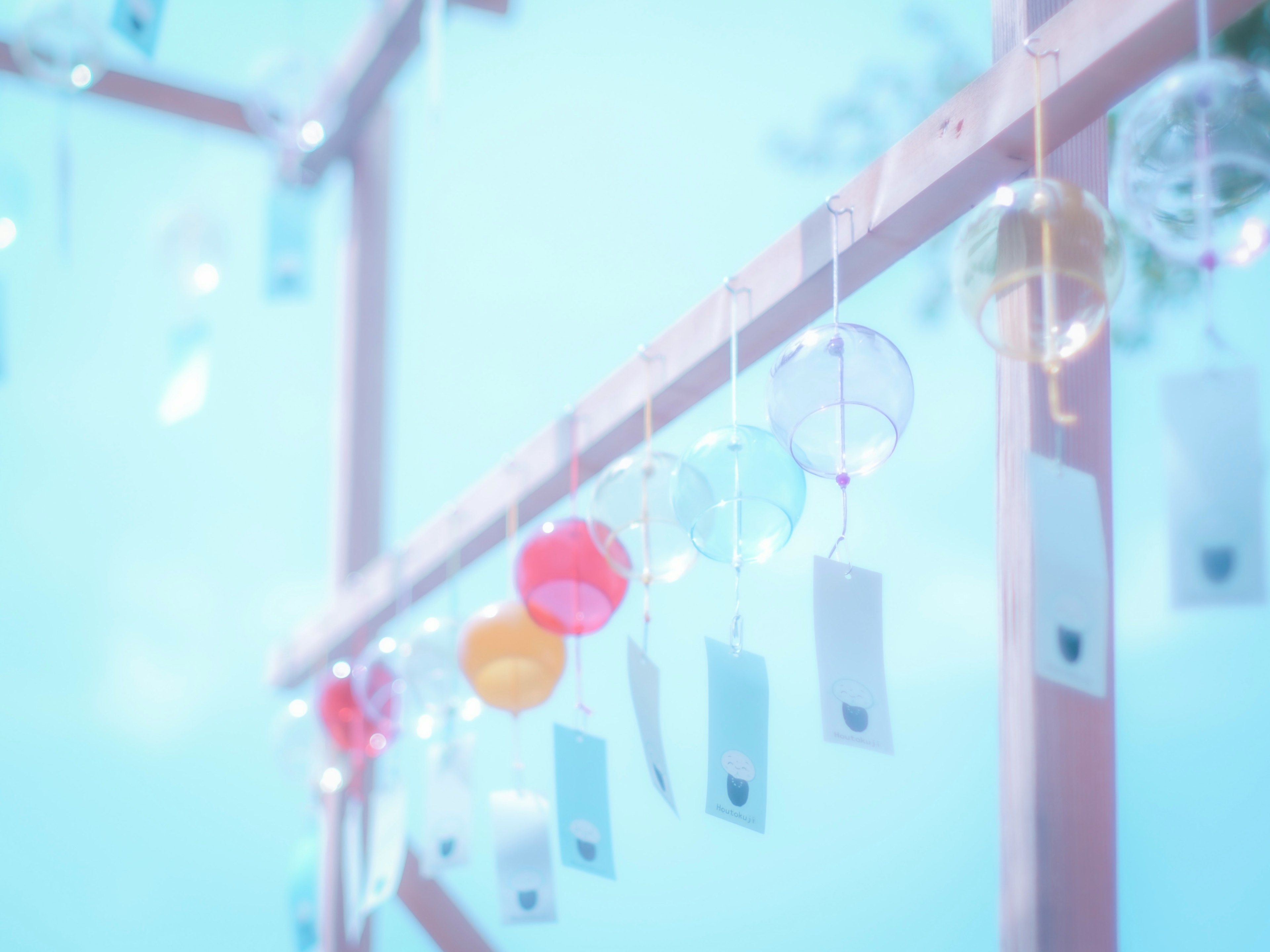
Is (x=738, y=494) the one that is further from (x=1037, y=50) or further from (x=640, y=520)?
(x=1037, y=50)

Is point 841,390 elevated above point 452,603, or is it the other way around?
point 452,603

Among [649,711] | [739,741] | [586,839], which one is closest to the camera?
[739,741]

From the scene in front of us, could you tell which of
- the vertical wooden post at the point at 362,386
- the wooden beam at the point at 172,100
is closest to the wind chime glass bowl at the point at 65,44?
the wooden beam at the point at 172,100

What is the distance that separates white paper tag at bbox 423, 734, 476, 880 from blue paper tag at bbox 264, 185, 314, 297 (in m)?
1.17

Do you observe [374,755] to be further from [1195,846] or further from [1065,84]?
[1065,84]

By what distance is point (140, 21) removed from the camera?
5.95ft

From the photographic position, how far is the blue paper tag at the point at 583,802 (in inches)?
51.0

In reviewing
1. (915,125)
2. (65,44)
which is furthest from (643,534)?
(65,44)

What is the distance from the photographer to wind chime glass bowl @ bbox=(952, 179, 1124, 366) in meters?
0.77

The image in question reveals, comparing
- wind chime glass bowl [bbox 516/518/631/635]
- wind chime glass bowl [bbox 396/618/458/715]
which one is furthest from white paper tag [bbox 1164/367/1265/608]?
wind chime glass bowl [bbox 396/618/458/715]

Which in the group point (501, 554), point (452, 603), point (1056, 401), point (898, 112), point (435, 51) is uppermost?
point (898, 112)

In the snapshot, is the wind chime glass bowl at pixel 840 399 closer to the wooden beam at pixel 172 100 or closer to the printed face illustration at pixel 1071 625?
the printed face illustration at pixel 1071 625

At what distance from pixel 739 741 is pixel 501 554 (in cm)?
147

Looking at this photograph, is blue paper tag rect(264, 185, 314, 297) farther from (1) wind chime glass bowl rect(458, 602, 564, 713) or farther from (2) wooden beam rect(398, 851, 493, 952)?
(2) wooden beam rect(398, 851, 493, 952)
